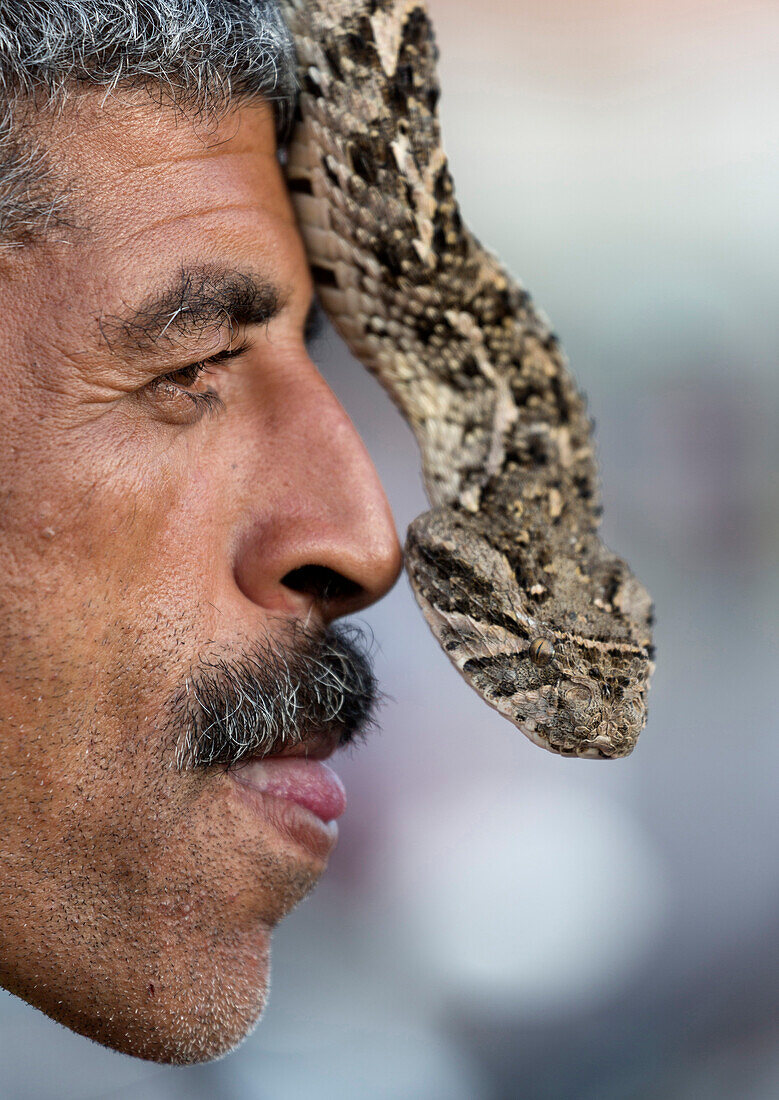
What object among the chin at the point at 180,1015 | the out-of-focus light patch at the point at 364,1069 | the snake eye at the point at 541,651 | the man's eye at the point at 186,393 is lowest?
the chin at the point at 180,1015

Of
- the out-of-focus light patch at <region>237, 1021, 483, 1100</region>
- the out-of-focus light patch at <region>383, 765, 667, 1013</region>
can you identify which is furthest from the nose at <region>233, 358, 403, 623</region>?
the out-of-focus light patch at <region>383, 765, 667, 1013</region>

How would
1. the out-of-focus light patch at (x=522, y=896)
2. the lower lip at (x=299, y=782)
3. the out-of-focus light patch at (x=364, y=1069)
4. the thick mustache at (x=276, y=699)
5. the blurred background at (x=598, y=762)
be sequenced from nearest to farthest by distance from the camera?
the thick mustache at (x=276, y=699) < the lower lip at (x=299, y=782) < the out-of-focus light patch at (x=364, y=1069) < the blurred background at (x=598, y=762) < the out-of-focus light patch at (x=522, y=896)

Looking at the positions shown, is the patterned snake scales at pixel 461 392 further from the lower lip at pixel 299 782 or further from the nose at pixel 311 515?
the lower lip at pixel 299 782

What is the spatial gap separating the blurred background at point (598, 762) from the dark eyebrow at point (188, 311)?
467 millimetres

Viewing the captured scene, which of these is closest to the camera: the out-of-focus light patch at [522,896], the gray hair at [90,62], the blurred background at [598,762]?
the gray hair at [90,62]

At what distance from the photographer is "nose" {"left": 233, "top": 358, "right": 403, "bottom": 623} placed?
1.32m

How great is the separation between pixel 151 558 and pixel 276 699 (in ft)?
0.83

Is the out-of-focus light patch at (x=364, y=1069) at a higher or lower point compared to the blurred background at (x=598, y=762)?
lower

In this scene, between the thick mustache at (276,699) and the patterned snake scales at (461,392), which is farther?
the patterned snake scales at (461,392)

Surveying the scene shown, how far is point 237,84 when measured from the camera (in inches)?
53.2

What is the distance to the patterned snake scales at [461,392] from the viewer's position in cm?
145

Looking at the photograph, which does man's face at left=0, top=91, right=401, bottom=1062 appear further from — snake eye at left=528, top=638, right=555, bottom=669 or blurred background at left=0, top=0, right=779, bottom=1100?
blurred background at left=0, top=0, right=779, bottom=1100

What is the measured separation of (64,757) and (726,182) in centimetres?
646

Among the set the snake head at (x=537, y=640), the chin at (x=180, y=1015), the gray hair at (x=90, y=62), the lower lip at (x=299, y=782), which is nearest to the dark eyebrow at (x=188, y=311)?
the gray hair at (x=90, y=62)
